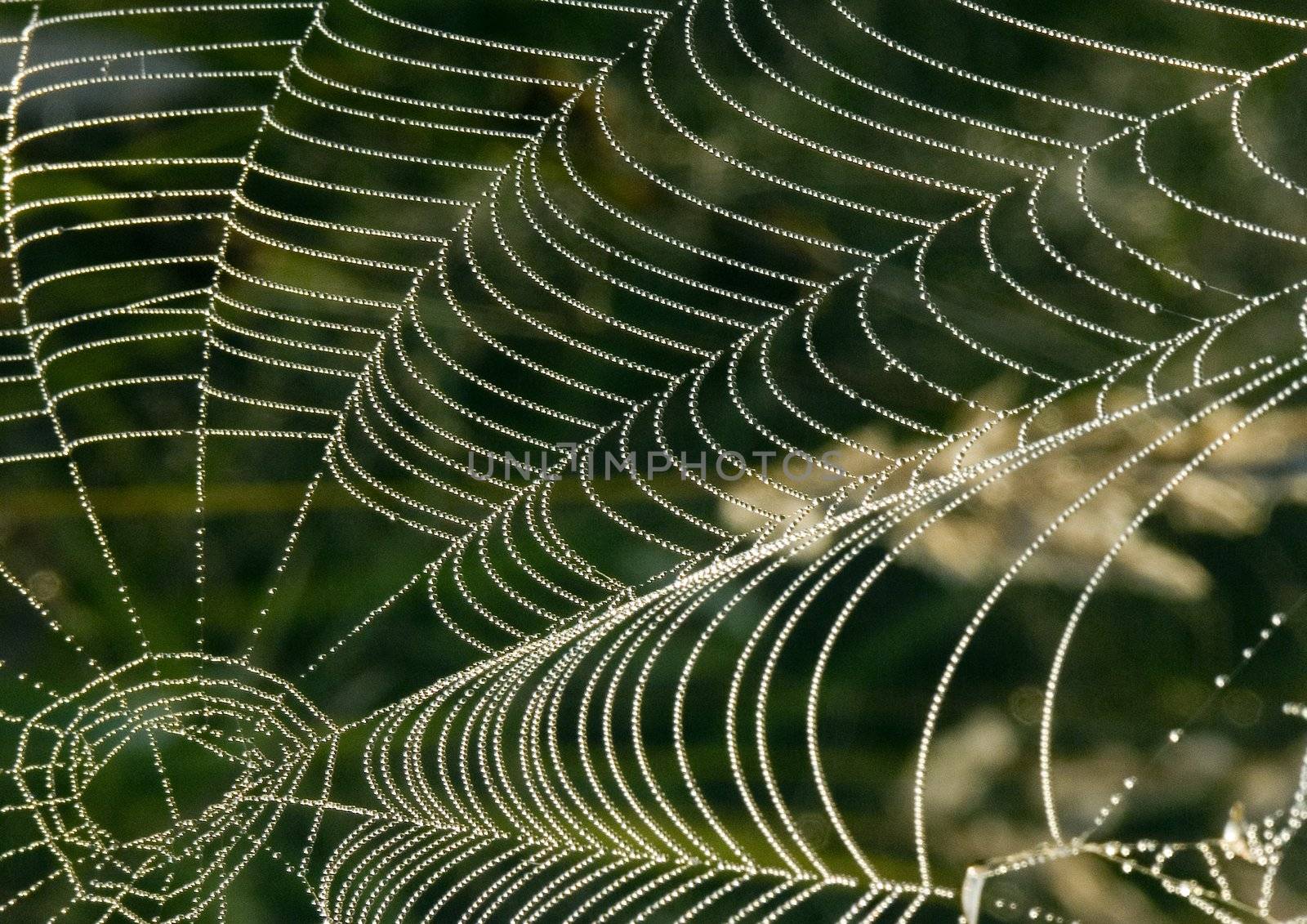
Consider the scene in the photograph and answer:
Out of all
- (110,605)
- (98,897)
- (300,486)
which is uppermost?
(300,486)

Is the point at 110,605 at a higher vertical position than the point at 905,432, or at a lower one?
lower

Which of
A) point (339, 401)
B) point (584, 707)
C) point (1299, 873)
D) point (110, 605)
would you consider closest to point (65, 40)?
point (339, 401)

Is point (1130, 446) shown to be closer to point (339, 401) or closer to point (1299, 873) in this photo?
point (1299, 873)

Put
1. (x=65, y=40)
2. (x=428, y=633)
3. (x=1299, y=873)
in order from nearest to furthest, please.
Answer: (x=1299, y=873)
(x=65, y=40)
(x=428, y=633)

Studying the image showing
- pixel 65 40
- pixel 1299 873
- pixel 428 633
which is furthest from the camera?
pixel 428 633

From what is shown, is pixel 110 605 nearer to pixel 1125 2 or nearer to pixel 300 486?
pixel 300 486

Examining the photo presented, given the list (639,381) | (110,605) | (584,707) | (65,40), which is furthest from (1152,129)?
(110,605)

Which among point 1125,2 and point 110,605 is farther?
point 110,605
